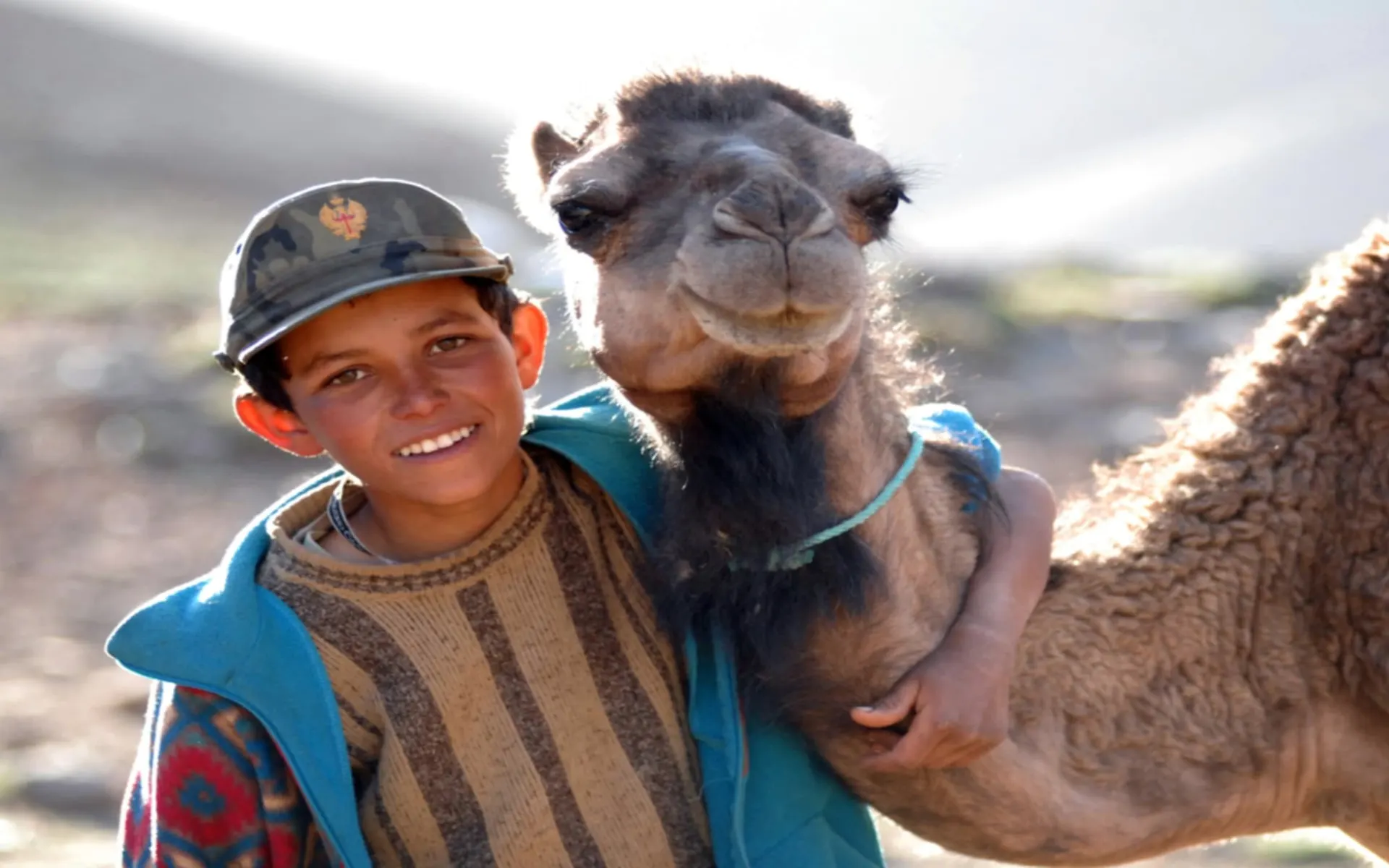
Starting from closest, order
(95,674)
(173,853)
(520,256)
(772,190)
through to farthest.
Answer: (772,190) → (173,853) → (95,674) → (520,256)

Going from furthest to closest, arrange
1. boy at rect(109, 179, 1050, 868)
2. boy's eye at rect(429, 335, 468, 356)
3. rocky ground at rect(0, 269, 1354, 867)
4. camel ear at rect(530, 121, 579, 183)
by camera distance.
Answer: rocky ground at rect(0, 269, 1354, 867) < camel ear at rect(530, 121, 579, 183) < boy's eye at rect(429, 335, 468, 356) < boy at rect(109, 179, 1050, 868)

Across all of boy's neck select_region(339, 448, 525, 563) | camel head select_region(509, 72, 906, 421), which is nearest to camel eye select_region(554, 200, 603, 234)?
camel head select_region(509, 72, 906, 421)

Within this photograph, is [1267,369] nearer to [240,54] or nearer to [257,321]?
[257,321]

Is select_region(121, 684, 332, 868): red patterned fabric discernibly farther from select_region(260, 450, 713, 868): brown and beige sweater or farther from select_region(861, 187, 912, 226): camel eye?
select_region(861, 187, 912, 226): camel eye

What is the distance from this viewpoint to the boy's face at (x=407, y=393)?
8.64ft

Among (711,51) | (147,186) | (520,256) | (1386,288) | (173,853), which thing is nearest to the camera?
(173,853)

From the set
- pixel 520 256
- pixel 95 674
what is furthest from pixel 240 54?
pixel 95 674

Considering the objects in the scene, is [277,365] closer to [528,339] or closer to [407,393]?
[407,393]

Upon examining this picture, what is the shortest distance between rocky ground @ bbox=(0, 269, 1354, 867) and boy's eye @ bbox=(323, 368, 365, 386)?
101 inches

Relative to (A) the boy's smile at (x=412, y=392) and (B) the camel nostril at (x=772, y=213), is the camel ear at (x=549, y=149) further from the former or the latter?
(B) the camel nostril at (x=772, y=213)

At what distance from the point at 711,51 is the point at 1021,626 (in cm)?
101

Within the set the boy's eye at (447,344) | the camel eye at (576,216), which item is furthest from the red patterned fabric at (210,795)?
the camel eye at (576,216)

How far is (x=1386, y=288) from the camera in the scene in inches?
127

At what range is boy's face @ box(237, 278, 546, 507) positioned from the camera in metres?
2.63
